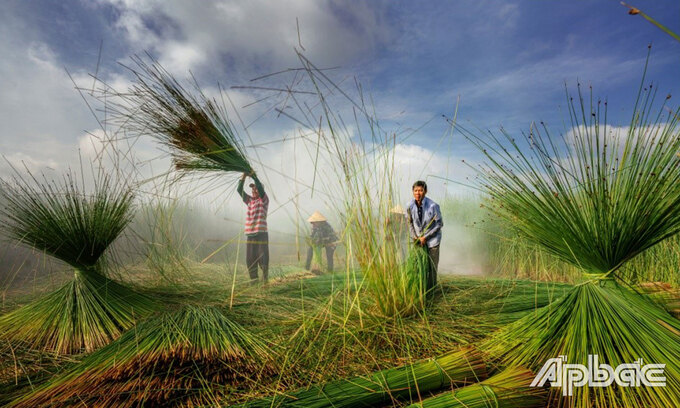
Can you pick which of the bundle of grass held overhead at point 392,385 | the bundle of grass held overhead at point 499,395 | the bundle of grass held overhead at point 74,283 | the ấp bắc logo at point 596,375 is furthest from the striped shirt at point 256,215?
the ấp bắc logo at point 596,375

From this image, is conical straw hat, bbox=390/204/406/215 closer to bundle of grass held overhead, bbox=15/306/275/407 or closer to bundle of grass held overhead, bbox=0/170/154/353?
bundle of grass held overhead, bbox=15/306/275/407

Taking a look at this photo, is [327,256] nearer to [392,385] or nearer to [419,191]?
[419,191]

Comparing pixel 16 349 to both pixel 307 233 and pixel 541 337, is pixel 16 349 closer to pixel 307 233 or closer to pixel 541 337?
pixel 307 233

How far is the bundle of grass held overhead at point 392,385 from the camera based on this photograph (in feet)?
4.84

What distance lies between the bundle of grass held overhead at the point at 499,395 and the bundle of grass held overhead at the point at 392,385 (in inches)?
3.1

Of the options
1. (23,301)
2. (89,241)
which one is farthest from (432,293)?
(23,301)

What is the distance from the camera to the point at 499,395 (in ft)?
4.83

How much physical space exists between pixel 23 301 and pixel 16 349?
194 cm

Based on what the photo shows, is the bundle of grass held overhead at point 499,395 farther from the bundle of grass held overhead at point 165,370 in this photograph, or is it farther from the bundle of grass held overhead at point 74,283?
the bundle of grass held overhead at point 74,283

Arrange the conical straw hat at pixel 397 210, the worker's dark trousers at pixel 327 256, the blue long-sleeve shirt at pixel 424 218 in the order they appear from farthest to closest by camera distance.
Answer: the worker's dark trousers at pixel 327 256, the blue long-sleeve shirt at pixel 424 218, the conical straw hat at pixel 397 210

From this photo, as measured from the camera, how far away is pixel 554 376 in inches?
65.0

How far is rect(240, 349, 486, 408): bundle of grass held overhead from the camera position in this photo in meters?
1.48

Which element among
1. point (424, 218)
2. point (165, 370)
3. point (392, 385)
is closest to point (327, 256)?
point (424, 218)

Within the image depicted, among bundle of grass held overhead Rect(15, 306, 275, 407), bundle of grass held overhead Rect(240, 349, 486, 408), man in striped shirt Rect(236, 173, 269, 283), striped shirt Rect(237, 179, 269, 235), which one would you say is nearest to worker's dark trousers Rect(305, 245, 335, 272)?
man in striped shirt Rect(236, 173, 269, 283)
